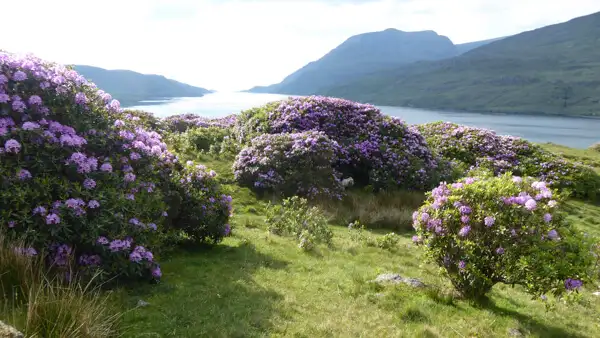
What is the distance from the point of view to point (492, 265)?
313 inches

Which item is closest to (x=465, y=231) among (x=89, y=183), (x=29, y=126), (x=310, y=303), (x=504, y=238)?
(x=504, y=238)

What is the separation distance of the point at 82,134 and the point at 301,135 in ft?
46.8

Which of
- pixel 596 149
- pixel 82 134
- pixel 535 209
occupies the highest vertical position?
pixel 82 134

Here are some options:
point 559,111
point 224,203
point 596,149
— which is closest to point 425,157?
point 224,203

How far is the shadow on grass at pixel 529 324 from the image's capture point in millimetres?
7438

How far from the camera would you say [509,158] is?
29.8 m

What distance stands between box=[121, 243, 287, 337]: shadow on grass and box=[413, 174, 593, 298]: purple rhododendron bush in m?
3.79

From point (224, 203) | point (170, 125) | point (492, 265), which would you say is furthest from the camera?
point (170, 125)

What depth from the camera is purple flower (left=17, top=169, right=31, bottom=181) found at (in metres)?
6.67

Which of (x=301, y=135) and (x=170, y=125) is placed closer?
(x=301, y=135)

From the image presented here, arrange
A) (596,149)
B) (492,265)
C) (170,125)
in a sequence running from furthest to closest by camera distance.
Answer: (596,149) → (170,125) → (492,265)

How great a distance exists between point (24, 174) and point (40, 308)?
2.90 m

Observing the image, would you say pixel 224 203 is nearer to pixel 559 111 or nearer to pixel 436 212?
pixel 436 212

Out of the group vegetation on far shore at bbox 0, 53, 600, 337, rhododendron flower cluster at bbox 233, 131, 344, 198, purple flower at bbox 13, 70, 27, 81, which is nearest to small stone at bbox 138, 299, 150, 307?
vegetation on far shore at bbox 0, 53, 600, 337
